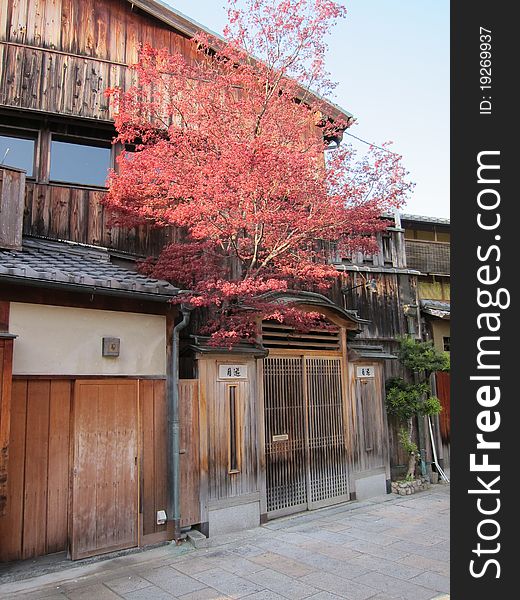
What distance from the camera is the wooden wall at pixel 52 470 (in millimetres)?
6258

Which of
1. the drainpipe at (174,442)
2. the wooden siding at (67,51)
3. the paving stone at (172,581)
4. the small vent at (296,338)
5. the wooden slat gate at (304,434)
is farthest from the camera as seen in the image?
the wooden siding at (67,51)

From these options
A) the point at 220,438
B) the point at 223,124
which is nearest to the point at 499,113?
the point at 223,124

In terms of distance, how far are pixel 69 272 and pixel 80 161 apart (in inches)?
160

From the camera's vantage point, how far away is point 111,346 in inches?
272

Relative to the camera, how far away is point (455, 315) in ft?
12.2

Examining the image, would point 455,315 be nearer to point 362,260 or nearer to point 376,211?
point 376,211

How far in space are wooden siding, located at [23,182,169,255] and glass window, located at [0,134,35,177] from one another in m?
0.52

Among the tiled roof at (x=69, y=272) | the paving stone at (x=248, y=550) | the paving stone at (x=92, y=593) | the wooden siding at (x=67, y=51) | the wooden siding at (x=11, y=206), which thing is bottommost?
the paving stone at (x=248, y=550)

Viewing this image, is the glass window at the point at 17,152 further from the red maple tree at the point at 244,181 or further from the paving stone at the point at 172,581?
the paving stone at the point at 172,581

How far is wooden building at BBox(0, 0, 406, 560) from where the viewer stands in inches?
252

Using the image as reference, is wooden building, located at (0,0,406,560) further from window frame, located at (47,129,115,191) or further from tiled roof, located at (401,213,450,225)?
tiled roof, located at (401,213,450,225)

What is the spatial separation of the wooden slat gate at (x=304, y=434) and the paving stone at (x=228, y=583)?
A: 7.80 ft

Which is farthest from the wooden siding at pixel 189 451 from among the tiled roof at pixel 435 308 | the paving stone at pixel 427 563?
the tiled roof at pixel 435 308

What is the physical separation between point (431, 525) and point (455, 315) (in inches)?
229
